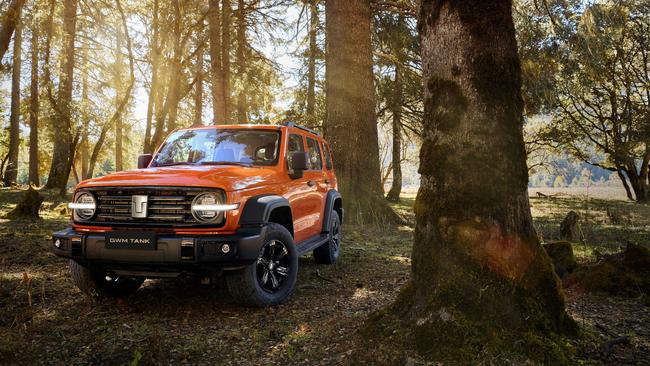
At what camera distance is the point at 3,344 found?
12.4 ft

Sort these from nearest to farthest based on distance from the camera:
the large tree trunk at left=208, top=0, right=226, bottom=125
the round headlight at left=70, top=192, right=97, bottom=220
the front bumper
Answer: the front bumper, the round headlight at left=70, top=192, right=97, bottom=220, the large tree trunk at left=208, top=0, right=226, bottom=125

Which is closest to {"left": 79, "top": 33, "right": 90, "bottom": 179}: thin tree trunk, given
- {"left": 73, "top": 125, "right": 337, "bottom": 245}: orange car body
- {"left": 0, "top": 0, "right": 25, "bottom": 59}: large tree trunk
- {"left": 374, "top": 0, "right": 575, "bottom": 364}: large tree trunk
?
{"left": 0, "top": 0, "right": 25, "bottom": 59}: large tree trunk

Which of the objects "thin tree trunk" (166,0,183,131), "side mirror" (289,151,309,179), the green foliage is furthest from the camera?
the green foliage

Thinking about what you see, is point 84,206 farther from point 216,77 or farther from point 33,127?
point 33,127

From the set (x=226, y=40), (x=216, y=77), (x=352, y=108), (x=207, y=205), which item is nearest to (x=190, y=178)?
(x=207, y=205)

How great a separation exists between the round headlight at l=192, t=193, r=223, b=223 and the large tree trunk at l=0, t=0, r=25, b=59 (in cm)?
726

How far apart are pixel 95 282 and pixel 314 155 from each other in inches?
141

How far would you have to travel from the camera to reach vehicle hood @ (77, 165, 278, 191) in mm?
4609

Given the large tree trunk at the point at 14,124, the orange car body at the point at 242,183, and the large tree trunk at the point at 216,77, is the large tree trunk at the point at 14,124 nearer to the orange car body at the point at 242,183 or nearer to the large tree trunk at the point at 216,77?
the large tree trunk at the point at 216,77

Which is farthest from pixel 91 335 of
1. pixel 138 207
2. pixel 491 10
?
pixel 491 10

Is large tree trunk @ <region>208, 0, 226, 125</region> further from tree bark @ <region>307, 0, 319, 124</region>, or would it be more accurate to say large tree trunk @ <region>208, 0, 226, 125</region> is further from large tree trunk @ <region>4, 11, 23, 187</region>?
large tree trunk @ <region>4, 11, 23, 187</region>

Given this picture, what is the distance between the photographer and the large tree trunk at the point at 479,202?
347cm

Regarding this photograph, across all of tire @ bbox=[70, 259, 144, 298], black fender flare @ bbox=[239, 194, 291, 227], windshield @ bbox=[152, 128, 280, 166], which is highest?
windshield @ bbox=[152, 128, 280, 166]

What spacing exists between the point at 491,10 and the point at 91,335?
421 cm
